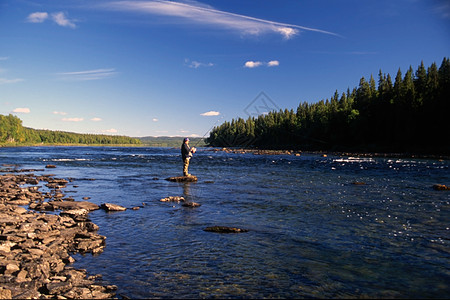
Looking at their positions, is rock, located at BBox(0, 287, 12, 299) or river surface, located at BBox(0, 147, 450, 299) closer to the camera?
rock, located at BBox(0, 287, 12, 299)

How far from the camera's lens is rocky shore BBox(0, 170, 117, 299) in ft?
18.1

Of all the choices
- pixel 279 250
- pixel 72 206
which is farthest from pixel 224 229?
pixel 72 206

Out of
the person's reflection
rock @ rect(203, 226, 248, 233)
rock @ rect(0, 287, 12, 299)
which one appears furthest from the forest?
rock @ rect(0, 287, 12, 299)

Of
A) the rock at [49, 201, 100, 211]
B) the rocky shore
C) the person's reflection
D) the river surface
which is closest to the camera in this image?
the rocky shore

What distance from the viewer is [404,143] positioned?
73.6 m

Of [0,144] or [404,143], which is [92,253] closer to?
[404,143]

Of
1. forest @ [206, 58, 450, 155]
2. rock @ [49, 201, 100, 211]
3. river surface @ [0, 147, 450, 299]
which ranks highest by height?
forest @ [206, 58, 450, 155]

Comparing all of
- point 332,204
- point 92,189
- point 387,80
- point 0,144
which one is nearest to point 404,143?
point 387,80

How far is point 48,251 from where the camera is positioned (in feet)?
24.6

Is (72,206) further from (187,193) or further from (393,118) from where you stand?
(393,118)

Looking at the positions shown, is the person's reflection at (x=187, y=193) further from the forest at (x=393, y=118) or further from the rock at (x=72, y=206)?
the forest at (x=393, y=118)

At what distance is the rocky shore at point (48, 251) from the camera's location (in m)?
5.53

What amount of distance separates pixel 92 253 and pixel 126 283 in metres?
2.22

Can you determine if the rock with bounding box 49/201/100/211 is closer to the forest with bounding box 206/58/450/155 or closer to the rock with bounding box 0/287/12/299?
the rock with bounding box 0/287/12/299
